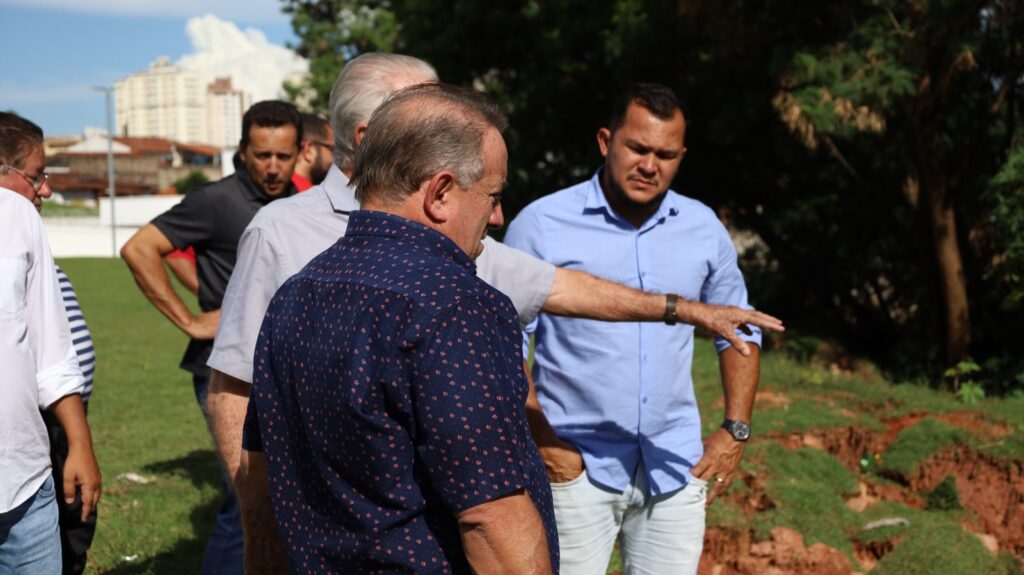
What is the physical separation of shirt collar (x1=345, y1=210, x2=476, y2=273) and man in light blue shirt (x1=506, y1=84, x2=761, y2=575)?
173cm

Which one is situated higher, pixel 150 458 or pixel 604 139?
pixel 604 139

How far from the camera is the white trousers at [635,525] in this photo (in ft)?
12.2

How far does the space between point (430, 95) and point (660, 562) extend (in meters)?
2.23

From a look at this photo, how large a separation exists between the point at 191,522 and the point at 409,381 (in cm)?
519

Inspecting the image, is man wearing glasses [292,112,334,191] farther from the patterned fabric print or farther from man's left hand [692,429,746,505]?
man's left hand [692,429,746,505]

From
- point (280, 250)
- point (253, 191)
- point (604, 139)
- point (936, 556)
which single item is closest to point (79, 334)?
point (253, 191)

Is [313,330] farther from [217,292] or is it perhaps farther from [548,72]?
[548,72]

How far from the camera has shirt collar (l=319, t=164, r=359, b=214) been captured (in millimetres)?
2795

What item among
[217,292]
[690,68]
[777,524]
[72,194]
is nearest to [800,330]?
[690,68]

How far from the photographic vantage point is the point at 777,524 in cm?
630

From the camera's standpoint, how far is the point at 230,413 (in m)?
2.76

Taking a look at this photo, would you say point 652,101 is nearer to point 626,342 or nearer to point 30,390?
point 626,342

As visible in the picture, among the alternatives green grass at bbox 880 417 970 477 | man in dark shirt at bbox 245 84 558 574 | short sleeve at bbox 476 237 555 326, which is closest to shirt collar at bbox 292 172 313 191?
short sleeve at bbox 476 237 555 326

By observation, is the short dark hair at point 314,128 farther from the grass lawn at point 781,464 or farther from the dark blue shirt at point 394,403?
the dark blue shirt at point 394,403
